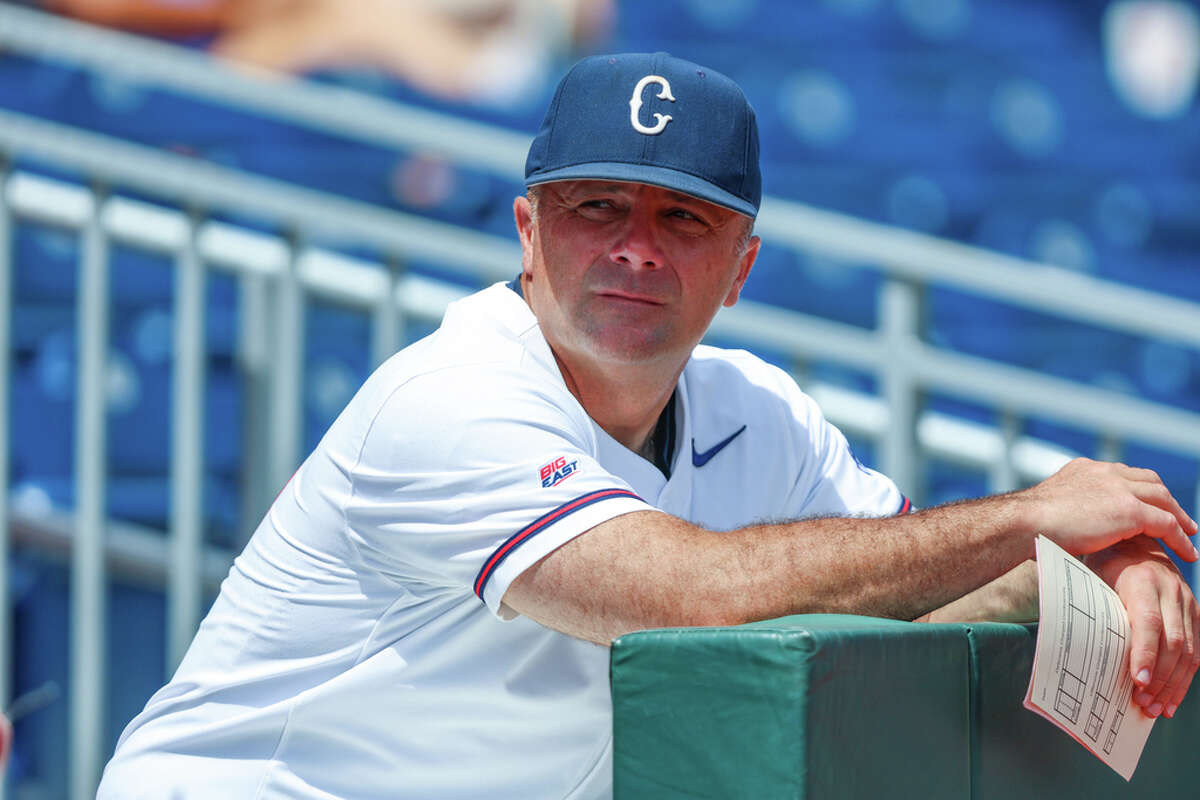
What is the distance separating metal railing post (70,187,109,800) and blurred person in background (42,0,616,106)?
51.8 inches

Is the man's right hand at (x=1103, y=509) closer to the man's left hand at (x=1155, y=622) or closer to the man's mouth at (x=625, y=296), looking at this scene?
the man's left hand at (x=1155, y=622)

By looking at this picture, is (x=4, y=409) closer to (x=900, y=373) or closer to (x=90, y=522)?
(x=90, y=522)

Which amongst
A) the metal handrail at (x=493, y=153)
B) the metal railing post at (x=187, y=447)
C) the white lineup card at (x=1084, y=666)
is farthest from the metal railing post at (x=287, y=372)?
the white lineup card at (x=1084, y=666)

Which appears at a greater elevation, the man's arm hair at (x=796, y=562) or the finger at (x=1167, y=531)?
the finger at (x=1167, y=531)

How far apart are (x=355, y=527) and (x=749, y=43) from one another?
102 inches

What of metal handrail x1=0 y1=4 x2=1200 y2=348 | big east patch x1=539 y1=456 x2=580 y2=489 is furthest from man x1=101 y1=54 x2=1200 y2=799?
metal handrail x1=0 y1=4 x2=1200 y2=348

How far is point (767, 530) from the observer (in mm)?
1486

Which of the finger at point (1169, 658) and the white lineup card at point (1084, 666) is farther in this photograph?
the finger at point (1169, 658)

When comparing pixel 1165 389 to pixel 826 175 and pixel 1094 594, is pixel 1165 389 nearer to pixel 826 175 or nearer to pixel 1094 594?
pixel 826 175

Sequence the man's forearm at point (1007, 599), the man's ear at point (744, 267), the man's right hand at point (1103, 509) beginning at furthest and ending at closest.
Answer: the man's ear at point (744, 267) → the man's forearm at point (1007, 599) → the man's right hand at point (1103, 509)

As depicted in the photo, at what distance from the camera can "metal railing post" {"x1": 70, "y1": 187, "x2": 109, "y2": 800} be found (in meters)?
2.67

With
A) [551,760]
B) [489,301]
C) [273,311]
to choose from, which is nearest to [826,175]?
[273,311]

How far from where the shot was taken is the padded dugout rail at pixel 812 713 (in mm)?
1111

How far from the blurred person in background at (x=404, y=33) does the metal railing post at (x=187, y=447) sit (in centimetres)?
135
